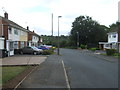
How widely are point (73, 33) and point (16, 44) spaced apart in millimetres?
47519

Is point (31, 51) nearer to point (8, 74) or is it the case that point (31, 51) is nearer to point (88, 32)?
point (8, 74)

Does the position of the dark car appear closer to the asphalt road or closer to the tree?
the asphalt road

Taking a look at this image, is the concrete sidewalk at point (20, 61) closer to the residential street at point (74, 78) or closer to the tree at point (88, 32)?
the residential street at point (74, 78)

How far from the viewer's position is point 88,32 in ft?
252

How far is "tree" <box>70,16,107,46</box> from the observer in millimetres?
77312

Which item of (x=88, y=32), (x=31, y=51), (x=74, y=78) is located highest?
(x=88, y=32)

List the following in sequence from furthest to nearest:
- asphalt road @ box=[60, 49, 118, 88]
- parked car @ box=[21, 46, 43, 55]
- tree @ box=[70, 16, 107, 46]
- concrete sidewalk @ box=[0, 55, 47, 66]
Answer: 1. tree @ box=[70, 16, 107, 46]
2. parked car @ box=[21, 46, 43, 55]
3. concrete sidewalk @ box=[0, 55, 47, 66]
4. asphalt road @ box=[60, 49, 118, 88]

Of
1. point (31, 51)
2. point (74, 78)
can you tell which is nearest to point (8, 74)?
point (74, 78)

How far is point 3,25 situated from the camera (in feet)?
92.1

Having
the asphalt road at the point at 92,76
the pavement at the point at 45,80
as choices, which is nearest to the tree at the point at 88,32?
the asphalt road at the point at 92,76

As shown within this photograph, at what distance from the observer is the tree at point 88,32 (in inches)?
3044

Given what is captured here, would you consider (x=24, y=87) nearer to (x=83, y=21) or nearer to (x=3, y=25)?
(x=3, y=25)

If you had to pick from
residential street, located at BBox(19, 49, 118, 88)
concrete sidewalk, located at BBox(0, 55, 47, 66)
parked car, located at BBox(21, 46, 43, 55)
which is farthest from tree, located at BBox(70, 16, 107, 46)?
residential street, located at BBox(19, 49, 118, 88)

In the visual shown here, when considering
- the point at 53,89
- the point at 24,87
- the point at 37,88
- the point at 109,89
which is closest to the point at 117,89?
the point at 109,89
